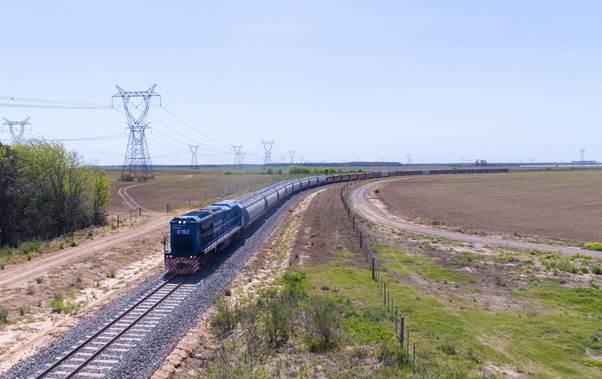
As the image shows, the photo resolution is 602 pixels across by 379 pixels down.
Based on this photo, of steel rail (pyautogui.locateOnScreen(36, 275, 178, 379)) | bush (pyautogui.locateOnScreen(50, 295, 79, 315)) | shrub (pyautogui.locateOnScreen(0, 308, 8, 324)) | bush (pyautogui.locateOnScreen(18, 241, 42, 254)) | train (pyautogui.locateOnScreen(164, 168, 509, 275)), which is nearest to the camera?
steel rail (pyautogui.locateOnScreen(36, 275, 178, 379))

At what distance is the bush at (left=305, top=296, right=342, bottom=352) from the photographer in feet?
61.8

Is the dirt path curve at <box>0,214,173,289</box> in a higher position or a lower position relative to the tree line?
lower

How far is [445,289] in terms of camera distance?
29.0 m

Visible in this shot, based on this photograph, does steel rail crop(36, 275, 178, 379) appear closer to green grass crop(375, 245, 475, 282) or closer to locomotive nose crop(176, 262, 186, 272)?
locomotive nose crop(176, 262, 186, 272)

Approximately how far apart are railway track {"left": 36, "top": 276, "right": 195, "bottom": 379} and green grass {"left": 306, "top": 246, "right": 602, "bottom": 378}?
8.49 meters

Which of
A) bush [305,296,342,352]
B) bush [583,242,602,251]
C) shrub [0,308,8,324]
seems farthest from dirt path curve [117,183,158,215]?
bush [305,296,342,352]

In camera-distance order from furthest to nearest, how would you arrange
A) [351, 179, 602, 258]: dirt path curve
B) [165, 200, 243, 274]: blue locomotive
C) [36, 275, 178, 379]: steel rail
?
[351, 179, 602, 258]: dirt path curve → [165, 200, 243, 274]: blue locomotive → [36, 275, 178, 379]: steel rail

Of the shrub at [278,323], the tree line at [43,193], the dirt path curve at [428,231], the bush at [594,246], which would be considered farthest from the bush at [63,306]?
the bush at [594,246]

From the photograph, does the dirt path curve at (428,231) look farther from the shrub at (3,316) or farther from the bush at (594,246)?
the shrub at (3,316)

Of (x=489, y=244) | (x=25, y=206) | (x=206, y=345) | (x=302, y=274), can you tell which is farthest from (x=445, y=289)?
(x=25, y=206)

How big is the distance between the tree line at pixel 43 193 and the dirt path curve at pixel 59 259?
30.3 feet

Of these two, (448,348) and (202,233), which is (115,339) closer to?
(448,348)

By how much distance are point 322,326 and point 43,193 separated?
44.2 metres

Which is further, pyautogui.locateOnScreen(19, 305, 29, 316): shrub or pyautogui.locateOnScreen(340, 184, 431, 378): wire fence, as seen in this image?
pyautogui.locateOnScreen(19, 305, 29, 316): shrub
